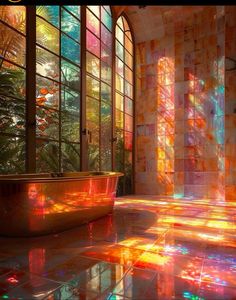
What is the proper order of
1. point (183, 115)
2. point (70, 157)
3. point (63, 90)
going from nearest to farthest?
point (63, 90) < point (70, 157) < point (183, 115)

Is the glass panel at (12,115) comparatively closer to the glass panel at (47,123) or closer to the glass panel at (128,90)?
the glass panel at (47,123)

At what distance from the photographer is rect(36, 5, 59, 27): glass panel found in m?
4.70

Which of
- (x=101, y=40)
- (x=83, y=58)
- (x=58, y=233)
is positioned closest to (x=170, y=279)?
(x=58, y=233)

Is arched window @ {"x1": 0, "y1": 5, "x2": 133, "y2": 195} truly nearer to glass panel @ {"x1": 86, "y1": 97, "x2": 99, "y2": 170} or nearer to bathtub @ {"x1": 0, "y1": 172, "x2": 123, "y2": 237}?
glass panel @ {"x1": 86, "y1": 97, "x2": 99, "y2": 170}

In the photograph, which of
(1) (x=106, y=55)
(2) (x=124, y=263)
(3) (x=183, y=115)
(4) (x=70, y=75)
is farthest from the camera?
→ (3) (x=183, y=115)

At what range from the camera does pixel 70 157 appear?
17.7ft

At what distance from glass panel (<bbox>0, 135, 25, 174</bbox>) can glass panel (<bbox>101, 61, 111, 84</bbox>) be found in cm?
320

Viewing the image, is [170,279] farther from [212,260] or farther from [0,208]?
[0,208]

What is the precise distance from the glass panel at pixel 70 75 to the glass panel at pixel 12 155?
1.70 metres

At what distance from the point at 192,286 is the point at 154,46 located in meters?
7.44

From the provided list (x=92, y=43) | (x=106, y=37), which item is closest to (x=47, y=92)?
(x=92, y=43)

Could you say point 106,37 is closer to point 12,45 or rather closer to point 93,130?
point 93,130

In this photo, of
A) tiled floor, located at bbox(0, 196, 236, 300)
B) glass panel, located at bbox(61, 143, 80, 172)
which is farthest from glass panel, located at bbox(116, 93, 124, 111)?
tiled floor, located at bbox(0, 196, 236, 300)

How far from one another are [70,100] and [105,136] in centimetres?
154
